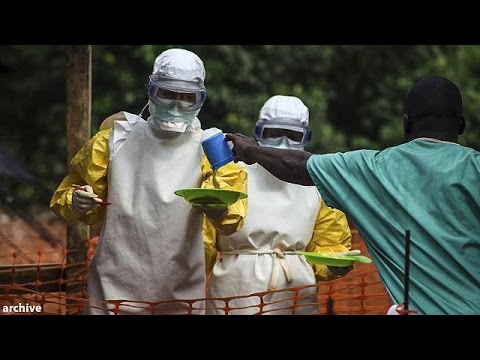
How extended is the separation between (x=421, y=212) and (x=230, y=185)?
1.35m

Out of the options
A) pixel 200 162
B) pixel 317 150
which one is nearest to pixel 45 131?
pixel 317 150

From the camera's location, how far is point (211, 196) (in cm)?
618

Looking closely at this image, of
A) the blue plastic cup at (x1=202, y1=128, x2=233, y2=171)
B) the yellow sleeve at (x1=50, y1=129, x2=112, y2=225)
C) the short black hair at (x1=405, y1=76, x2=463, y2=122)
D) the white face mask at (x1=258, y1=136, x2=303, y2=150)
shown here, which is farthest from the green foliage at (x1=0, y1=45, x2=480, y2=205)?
the short black hair at (x1=405, y1=76, x2=463, y2=122)

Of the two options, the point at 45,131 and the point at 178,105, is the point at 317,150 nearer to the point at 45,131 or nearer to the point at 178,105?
the point at 45,131

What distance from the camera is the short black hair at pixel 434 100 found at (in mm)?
5656

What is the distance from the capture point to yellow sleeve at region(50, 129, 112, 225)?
266 inches

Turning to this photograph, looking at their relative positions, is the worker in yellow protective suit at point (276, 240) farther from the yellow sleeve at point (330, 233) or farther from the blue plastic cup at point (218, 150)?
the blue plastic cup at point (218, 150)

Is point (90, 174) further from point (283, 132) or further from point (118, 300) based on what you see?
point (283, 132)

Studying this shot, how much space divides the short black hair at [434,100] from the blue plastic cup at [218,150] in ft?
3.25

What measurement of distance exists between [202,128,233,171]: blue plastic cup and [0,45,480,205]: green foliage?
725 centimetres

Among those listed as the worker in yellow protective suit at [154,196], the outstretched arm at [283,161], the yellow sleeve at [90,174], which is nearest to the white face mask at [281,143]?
the worker in yellow protective suit at [154,196]

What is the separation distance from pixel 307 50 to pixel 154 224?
10.6 m

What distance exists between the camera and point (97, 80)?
583 inches

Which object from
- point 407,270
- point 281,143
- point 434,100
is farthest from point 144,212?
point 407,270
